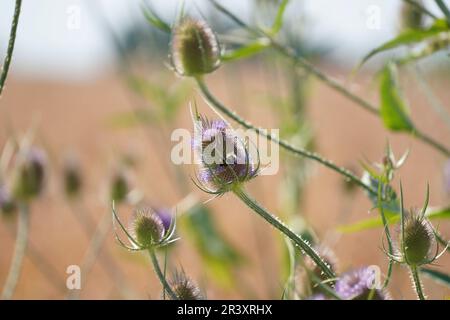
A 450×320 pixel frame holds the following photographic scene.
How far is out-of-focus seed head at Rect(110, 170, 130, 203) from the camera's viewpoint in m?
1.43

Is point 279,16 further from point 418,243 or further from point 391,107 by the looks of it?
point 418,243

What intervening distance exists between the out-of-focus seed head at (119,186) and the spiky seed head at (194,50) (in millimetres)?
667

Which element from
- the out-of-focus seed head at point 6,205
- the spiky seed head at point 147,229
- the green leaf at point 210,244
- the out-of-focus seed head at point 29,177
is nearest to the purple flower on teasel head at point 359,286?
the spiky seed head at point 147,229

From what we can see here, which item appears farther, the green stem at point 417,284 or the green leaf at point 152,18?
the green leaf at point 152,18

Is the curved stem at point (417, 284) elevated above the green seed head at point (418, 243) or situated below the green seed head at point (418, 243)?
below

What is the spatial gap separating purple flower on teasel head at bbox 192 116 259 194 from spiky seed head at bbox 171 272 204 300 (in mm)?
98

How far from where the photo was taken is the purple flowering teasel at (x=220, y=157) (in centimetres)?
62

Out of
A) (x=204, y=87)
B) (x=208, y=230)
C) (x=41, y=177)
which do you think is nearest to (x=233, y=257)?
(x=208, y=230)

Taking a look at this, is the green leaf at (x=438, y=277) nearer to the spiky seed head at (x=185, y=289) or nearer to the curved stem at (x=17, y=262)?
the spiky seed head at (x=185, y=289)

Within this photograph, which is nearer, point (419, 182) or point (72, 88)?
point (419, 182)

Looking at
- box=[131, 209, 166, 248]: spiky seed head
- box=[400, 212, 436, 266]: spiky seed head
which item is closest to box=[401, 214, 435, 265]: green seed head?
box=[400, 212, 436, 266]: spiky seed head

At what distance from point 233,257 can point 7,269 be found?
134 cm

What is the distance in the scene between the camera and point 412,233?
0.61 meters
